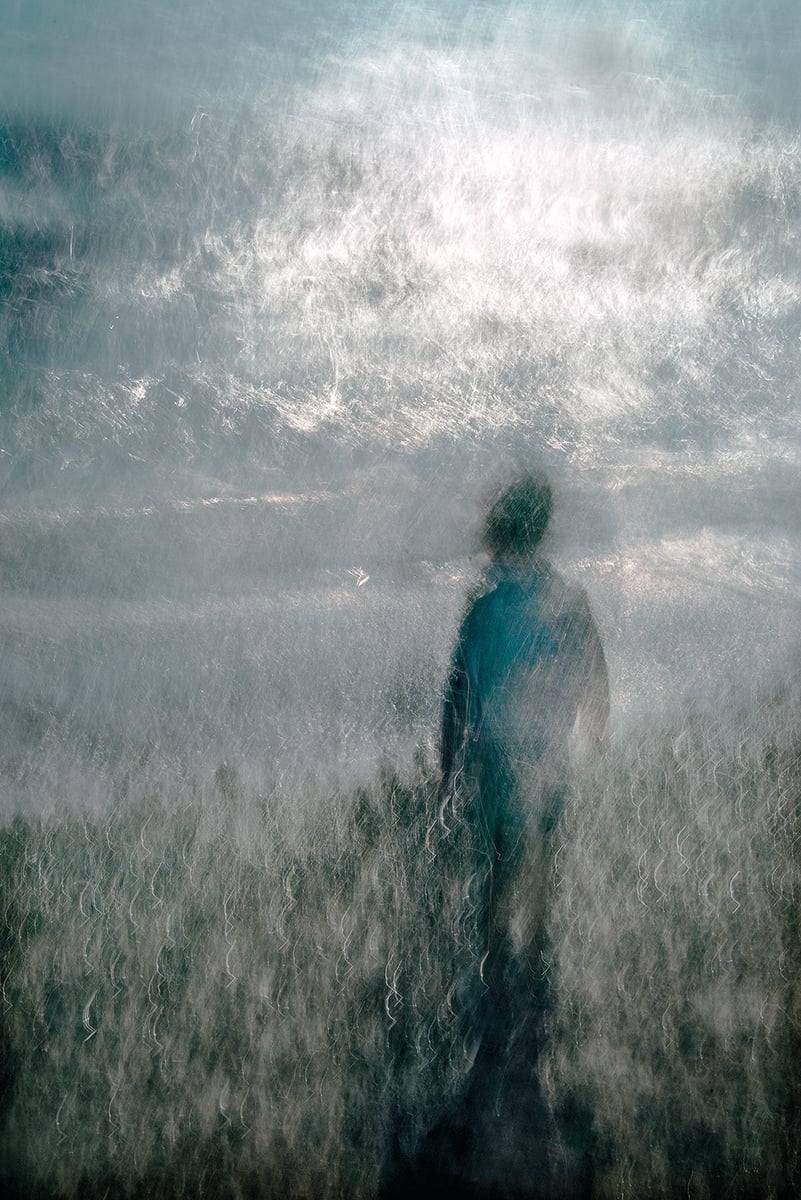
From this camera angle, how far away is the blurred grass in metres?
1.21

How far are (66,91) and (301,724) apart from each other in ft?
3.24

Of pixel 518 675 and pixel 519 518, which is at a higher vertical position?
pixel 519 518

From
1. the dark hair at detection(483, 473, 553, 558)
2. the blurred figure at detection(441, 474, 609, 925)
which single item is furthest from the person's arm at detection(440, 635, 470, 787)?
the dark hair at detection(483, 473, 553, 558)

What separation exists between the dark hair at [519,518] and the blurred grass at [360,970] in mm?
337

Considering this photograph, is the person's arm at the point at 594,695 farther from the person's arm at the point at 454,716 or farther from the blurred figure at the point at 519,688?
the person's arm at the point at 454,716

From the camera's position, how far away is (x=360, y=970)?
123 centimetres

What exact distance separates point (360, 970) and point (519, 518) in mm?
710

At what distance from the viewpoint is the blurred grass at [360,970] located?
1.21m

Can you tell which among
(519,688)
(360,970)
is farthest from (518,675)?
(360,970)

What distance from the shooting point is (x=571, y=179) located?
1227mm

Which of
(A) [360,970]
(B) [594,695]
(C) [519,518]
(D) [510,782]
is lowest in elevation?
(A) [360,970]

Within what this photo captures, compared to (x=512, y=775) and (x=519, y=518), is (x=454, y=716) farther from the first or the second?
(x=519, y=518)

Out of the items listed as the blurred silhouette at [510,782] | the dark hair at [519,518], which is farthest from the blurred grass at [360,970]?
the dark hair at [519,518]

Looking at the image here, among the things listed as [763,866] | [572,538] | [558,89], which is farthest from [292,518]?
[763,866]
